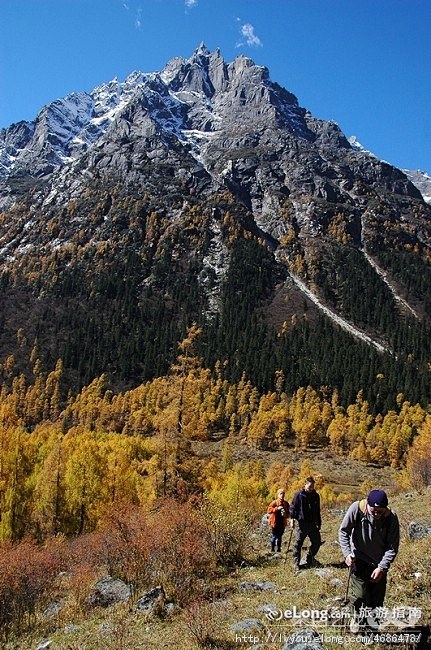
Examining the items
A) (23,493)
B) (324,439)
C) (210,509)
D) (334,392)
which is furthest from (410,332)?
(210,509)

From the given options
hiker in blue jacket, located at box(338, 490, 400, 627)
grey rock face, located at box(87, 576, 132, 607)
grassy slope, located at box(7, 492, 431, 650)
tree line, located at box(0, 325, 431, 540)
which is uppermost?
hiker in blue jacket, located at box(338, 490, 400, 627)

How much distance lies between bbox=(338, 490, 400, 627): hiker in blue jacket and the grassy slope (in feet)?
2.35

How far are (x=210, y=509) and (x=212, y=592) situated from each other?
3421mm

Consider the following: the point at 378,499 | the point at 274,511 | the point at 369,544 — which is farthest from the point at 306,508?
the point at 378,499

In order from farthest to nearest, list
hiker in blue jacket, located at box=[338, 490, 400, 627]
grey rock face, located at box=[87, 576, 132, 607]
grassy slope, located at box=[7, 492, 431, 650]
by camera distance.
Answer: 1. grey rock face, located at box=[87, 576, 132, 607]
2. grassy slope, located at box=[7, 492, 431, 650]
3. hiker in blue jacket, located at box=[338, 490, 400, 627]

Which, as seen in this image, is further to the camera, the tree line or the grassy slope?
the tree line

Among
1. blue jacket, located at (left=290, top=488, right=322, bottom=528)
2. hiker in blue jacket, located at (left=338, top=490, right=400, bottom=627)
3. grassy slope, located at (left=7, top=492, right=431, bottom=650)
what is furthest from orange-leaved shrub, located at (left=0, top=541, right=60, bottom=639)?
hiker in blue jacket, located at (left=338, top=490, right=400, bottom=627)

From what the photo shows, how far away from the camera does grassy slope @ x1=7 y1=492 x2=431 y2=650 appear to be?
7.69 m

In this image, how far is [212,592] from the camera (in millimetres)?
10555

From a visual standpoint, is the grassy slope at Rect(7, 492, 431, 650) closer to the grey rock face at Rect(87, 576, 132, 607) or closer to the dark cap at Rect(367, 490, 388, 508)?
the grey rock face at Rect(87, 576, 132, 607)

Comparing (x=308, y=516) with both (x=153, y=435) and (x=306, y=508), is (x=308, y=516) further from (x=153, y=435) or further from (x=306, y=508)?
(x=153, y=435)

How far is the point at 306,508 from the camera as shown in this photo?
11898mm

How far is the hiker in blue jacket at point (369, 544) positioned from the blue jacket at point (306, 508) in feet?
16.2

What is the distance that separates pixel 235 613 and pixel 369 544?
3.98 meters
